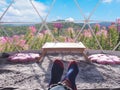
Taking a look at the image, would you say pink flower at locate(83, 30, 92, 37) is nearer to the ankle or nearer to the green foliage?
the green foliage

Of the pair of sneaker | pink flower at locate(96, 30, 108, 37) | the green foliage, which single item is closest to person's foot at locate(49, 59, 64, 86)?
Answer: the pair of sneaker

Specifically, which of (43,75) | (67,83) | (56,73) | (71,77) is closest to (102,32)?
(43,75)

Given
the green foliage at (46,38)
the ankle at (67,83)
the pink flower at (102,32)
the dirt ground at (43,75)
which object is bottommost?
the green foliage at (46,38)

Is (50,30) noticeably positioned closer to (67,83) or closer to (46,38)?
(46,38)

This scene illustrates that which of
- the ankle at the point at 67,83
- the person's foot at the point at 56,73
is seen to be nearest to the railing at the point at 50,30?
the person's foot at the point at 56,73

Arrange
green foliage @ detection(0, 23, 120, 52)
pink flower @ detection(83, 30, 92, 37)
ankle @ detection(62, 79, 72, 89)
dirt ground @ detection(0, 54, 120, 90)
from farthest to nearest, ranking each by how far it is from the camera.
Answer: pink flower @ detection(83, 30, 92, 37) < green foliage @ detection(0, 23, 120, 52) < dirt ground @ detection(0, 54, 120, 90) < ankle @ detection(62, 79, 72, 89)

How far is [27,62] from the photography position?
4977 mm

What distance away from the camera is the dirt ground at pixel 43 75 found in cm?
358

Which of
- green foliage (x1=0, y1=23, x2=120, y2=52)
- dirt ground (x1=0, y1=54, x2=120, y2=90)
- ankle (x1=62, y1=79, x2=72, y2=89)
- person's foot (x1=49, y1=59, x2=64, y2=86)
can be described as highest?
ankle (x1=62, y1=79, x2=72, y2=89)

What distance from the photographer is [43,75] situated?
13.3 feet

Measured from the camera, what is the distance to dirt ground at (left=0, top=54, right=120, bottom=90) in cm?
358

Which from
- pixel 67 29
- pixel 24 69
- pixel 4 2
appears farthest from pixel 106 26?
pixel 24 69

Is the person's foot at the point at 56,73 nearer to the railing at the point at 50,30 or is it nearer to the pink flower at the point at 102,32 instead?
the railing at the point at 50,30

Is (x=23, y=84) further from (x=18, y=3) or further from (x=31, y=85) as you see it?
(x=18, y=3)
